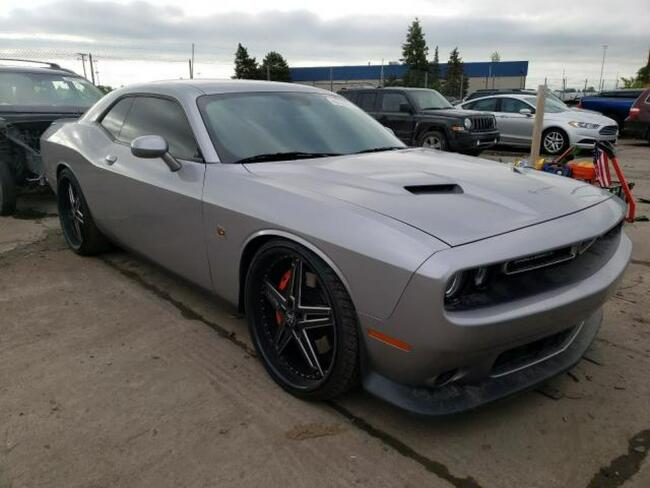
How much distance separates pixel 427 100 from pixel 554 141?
295 cm

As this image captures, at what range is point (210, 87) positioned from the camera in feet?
11.1

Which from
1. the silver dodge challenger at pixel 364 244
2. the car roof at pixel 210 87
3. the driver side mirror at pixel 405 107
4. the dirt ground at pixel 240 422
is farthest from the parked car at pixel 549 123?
the silver dodge challenger at pixel 364 244

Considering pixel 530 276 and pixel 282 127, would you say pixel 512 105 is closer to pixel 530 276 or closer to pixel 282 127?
pixel 282 127

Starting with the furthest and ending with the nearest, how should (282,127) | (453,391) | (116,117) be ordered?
(116,117) < (282,127) < (453,391)

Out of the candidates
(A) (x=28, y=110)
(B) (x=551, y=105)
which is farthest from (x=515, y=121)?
(A) (x=28, y=110)

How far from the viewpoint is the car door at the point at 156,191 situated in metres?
3.02

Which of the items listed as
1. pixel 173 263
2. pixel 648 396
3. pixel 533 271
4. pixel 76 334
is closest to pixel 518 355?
pixel 533 271

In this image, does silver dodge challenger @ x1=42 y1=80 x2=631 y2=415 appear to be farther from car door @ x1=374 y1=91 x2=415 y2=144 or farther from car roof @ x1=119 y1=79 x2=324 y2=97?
car door @ x1=374 y1=91 x2=415 y2=144

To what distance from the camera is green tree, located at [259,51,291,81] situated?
51469mm

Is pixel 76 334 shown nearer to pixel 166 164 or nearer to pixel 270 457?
pixel 166 164

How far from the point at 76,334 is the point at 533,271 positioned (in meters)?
2.59

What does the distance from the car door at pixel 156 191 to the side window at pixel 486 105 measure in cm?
1116

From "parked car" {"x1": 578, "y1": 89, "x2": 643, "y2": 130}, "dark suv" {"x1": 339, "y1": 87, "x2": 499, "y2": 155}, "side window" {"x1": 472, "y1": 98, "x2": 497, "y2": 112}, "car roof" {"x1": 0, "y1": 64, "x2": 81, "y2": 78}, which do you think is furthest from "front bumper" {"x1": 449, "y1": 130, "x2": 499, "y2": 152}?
"parked car" {"x1": 578, "y1": 89, "x2": 643, "y2": 130}

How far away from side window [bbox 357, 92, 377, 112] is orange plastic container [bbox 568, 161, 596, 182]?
Result: 6.57 m
